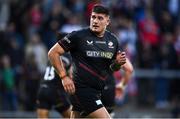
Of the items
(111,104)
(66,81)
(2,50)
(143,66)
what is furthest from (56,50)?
(143,66)

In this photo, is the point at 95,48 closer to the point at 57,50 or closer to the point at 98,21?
the point at 98,21

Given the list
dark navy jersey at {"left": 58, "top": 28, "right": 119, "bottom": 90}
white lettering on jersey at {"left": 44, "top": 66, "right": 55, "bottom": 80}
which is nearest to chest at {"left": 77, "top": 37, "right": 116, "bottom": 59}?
dark navy jersey at {"left": 58, "top": 28, "right": 119, "bottom": 90}

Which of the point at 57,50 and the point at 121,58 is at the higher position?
the point at 57,50

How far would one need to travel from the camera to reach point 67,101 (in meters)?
14.9

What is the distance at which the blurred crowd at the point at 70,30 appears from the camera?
19594 millimetres

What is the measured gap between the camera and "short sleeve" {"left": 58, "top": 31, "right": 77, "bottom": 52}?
37.9 ft

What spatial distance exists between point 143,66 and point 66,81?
9.60m

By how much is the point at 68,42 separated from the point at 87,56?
0.39 m

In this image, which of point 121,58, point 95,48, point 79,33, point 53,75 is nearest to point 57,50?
point 79,33

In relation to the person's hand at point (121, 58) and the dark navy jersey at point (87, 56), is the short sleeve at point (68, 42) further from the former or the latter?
the person's hand at point (121, 58)

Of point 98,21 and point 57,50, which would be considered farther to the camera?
point 98,21

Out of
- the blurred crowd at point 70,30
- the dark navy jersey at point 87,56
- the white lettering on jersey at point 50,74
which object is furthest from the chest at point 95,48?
the blurred crowd at point 70,30

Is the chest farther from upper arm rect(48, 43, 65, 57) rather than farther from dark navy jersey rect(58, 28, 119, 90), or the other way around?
upper arm rect(48, 43, 65, 57)

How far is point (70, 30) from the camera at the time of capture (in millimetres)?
20109
